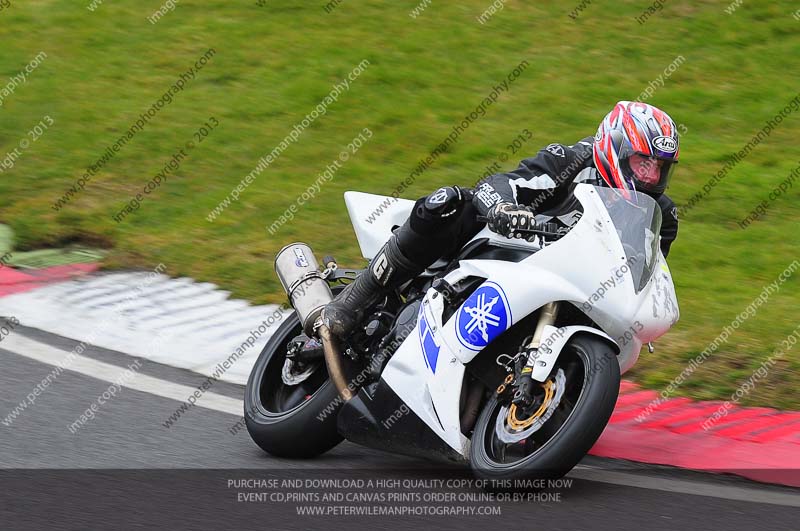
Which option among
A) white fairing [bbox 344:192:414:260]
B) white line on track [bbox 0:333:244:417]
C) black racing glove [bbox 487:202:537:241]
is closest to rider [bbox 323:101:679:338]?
black racing glove [bbox 487:202:537:241]

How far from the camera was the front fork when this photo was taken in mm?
4238

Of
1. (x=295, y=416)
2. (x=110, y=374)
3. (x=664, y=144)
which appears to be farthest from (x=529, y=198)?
(x=110, y=374)

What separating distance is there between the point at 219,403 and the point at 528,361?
1997 mm

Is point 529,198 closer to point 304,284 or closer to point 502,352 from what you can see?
point 502,352

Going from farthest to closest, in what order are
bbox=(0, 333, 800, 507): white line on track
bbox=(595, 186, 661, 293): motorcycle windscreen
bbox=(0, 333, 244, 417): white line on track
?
bbox=(0, 333, 244, 417): white line on track, bbox=(0, 333, 800, 507): white line on track, bbox=(595, 186, 661, 293): motorcycle windscreen

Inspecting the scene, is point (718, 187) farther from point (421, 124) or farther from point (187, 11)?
point (187, 11)

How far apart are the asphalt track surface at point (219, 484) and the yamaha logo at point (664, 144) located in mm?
1337

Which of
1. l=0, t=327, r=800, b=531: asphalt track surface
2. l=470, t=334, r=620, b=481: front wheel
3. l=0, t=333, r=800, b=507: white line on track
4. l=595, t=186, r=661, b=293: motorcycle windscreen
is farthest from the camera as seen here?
l=0, t=333, r=800, b=507: white line on track

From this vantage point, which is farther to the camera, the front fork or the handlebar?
the handlebar

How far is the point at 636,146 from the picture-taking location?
466 cm

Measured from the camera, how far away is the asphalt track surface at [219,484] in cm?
411

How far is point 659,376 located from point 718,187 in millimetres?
3394

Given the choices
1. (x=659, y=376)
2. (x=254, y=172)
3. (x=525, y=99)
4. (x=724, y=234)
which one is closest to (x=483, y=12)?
(x=525, y=99)

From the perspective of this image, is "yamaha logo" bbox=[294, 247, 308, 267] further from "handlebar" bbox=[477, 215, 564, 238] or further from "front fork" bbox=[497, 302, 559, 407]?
"front fork" bbox=[497, 302, 559, 407]
